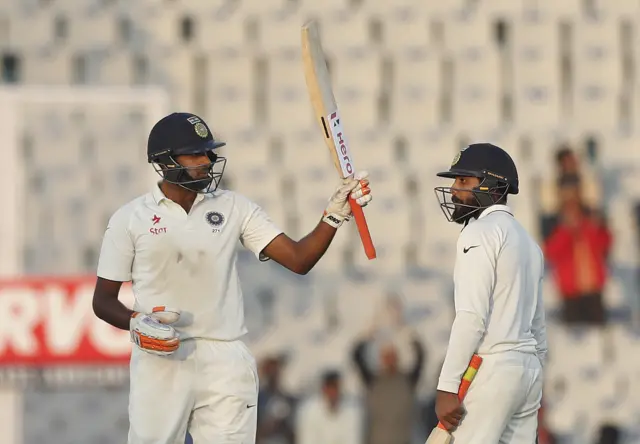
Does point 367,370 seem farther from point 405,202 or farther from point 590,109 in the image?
point 590,109

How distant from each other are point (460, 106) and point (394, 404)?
8.33ft

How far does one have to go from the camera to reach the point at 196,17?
11.5m

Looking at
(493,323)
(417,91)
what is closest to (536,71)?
(417,91)

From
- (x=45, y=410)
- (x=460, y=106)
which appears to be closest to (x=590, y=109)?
(x=460, y=106)

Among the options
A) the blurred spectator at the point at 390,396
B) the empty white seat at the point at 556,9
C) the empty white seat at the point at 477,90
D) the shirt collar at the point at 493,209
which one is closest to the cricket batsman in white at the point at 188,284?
the shirt collar at the point at 493,209

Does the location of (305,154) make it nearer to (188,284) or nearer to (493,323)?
(188,284)

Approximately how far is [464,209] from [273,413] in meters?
5.15

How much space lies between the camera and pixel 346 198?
5.42m

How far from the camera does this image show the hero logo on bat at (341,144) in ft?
18.5

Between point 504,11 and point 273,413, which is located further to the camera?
point 504,11

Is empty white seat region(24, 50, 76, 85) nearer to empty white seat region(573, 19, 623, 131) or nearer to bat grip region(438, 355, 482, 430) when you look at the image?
empty white seat region(573, 19, 623, 131)

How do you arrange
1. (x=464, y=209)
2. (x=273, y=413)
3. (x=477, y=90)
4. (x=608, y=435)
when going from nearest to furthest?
1. (x=464, y=209)
2. (x=608, y=435)
3. (x=273, y=413)
4. (x=477, y=90)

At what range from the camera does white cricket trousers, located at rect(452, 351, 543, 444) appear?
199 inches

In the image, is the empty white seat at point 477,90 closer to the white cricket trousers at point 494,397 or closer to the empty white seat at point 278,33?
the empty white seat at point 278,33
